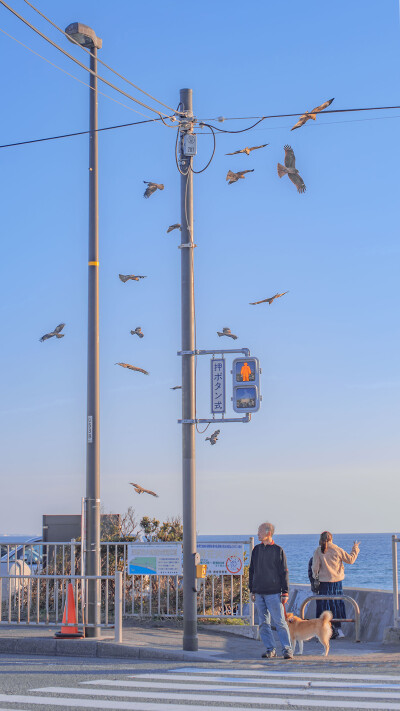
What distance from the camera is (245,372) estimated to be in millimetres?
12133

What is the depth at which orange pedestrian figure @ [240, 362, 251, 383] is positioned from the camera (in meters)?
12.1

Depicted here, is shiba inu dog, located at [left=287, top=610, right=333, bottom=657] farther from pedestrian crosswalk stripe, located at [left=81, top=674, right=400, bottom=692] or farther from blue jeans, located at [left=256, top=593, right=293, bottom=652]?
pedestrian crosswalk stripe, located at [left=81, top=674, right=400, bottom=692]

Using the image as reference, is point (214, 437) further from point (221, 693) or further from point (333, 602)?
point (221, 693)

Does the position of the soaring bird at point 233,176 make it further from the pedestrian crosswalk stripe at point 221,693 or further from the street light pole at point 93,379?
the pedestrian crosswalk stripe at point 221,693

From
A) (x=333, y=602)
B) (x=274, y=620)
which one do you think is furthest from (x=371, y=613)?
(x=274, y=620)

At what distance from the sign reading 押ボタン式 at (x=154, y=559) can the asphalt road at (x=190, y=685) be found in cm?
252

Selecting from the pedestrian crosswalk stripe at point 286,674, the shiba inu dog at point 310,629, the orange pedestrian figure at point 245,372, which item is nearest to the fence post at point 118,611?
the pedestrian crosswalk stripe at point 286,674

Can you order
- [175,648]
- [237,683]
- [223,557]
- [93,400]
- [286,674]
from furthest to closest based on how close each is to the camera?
[223,557] → [93,400] → [175,648] → [286,674] → [237,683]

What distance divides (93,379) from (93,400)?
11.6 inches

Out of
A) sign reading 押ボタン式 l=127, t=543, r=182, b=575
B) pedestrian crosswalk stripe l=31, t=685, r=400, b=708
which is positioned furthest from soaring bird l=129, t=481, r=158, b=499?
pedestrian crosswalk stripe l=31, t=685, r=400, b=708

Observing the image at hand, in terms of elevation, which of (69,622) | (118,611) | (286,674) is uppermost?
(118,611)

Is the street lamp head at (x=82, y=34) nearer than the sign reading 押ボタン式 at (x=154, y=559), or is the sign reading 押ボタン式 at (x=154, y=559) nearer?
the street lamp head at (x=82, y=34)

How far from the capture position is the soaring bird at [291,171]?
12.6 m

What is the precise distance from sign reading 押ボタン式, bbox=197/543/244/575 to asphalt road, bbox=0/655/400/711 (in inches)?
102
